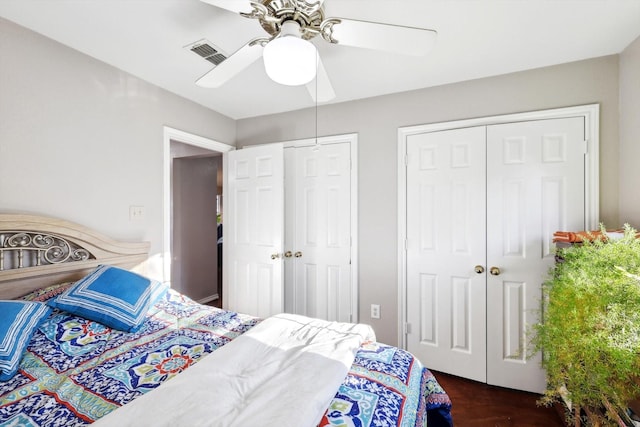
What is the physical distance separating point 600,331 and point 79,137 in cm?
290

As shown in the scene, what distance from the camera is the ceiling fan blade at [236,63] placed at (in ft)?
4.35

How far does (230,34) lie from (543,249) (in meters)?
2.61

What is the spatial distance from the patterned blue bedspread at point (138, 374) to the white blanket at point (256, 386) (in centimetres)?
8

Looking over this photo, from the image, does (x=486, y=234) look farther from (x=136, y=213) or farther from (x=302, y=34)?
(x=136, y=213)

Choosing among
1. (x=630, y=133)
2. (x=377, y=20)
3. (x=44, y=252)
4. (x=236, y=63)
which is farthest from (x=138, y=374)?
(x=630, y=133)

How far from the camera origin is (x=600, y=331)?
1001 millimetres

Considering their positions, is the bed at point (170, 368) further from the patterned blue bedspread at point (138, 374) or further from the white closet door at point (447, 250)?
the white closet door at point (447, 250)

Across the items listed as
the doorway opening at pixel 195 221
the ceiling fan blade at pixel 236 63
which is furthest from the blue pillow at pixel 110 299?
the doorway opening at pixel 195 221

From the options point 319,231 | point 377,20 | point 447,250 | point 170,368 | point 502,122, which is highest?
point 377,20

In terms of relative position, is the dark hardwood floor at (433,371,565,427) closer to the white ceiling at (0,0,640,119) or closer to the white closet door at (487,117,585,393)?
the white closet door at (487,117,585,393)

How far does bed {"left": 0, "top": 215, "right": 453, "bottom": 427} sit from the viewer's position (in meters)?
0.87

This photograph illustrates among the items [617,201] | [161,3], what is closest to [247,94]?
[161,3]

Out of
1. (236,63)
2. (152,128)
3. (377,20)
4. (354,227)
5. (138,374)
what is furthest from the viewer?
(354,227)

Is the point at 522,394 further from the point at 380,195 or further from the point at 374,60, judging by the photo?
the point at 374,60
